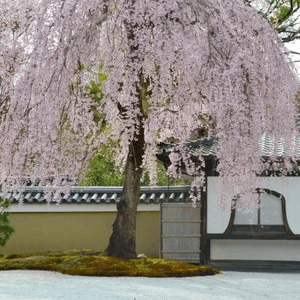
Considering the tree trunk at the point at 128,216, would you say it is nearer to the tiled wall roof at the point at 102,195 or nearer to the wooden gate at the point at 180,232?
the wooden gate at the point at 180,232

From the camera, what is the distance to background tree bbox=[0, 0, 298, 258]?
947 cm

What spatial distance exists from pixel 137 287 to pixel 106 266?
2.01 metres

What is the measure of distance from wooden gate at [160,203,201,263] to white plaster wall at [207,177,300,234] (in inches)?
18.1

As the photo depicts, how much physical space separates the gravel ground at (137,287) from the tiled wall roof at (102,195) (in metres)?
4.64

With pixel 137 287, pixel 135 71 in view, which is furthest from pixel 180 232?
pixel 135 71

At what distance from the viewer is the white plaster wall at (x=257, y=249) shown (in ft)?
49.7

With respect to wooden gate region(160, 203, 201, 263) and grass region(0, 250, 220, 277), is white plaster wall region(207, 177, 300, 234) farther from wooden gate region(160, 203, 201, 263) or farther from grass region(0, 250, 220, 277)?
grass region(0, 250, 220, 277)

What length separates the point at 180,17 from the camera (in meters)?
10.2

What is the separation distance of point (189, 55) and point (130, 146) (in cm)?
355

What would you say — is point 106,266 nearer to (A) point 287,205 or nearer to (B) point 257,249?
(B) point 257,249

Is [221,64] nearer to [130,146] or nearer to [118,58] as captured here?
[118,58]

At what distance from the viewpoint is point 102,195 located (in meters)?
17.6

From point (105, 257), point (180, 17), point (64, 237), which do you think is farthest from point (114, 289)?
point (64, 237)

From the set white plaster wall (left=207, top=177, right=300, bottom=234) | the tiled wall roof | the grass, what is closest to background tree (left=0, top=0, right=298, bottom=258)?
the grass
